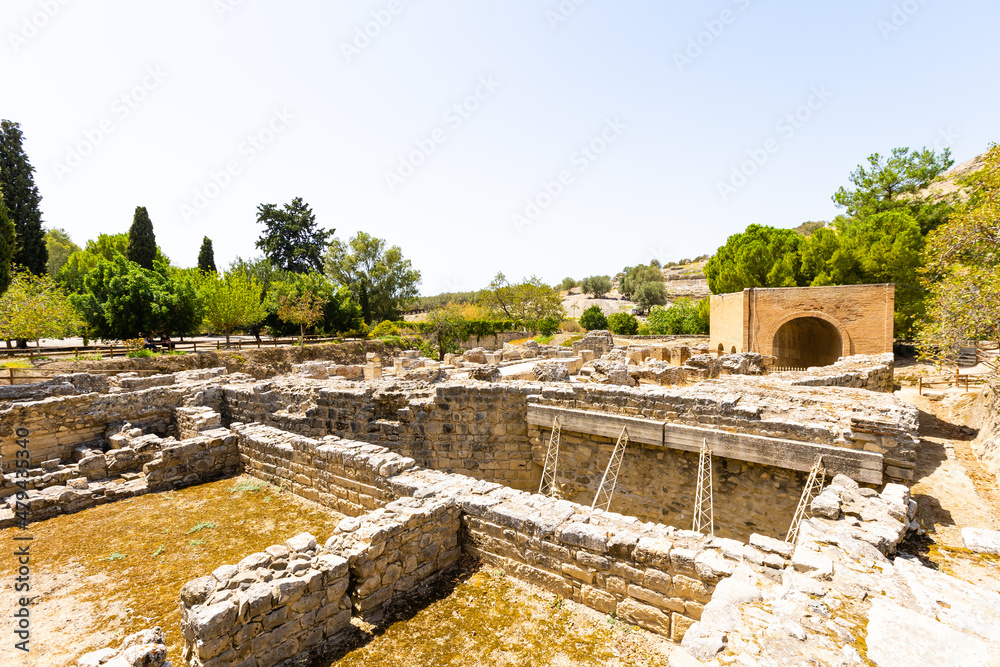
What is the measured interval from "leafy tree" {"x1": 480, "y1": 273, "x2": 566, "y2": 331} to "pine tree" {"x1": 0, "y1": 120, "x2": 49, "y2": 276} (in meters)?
39.2

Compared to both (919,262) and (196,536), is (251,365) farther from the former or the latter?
(919,262)

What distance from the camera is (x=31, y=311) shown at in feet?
68.2

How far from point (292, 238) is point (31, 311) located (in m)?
35.1

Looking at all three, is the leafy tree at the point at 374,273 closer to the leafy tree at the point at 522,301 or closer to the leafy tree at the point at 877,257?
the leafy tree at the point at 522,301

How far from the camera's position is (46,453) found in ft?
29.4

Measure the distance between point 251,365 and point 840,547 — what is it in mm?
28227

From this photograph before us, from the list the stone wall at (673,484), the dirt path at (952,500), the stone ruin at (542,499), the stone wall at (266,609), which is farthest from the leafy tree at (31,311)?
the dirt path at (952,500)

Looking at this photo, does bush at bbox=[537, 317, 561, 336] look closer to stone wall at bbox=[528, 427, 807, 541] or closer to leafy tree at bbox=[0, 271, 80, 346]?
leafy tree at bbox=[0, 271, 80, 346]

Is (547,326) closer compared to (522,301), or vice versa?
(547,326)

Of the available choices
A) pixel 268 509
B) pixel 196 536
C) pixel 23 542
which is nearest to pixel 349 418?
pixel 268 509

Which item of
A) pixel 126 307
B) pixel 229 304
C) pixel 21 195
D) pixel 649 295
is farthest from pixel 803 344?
pixel 21 195

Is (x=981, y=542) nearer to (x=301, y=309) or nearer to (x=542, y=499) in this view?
(x=542, y=499)

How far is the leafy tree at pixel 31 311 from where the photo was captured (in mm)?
20281

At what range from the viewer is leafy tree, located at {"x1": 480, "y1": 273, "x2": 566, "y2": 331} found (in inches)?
1962
